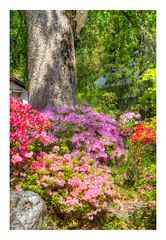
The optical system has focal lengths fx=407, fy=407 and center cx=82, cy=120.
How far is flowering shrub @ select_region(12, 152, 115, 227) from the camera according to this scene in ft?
14.4

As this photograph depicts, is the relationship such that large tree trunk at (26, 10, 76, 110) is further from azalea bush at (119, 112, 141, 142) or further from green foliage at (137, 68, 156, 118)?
green foliage at (137, 68, 156, 118)

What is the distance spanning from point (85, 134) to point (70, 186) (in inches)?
45.1

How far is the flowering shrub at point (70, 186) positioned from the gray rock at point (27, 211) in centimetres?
28

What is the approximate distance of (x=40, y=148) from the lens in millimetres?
5320

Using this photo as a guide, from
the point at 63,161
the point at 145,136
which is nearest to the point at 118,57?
the point at 145,136

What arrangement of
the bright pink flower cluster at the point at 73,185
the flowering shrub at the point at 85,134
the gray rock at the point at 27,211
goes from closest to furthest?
the gray rock at the point at 27,211 → the bright pink flower cluster at the point at 73,185 → the flowering shrub at the point at 85,134

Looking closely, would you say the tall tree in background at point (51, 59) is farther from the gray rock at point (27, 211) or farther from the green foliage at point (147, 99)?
the green foliage at point (147, 99)

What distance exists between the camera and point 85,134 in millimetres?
5504

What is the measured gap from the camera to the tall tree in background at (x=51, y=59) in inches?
248

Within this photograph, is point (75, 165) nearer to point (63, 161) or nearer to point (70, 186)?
point (63, 161)

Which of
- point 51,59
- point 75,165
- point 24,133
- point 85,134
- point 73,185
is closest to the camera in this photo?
point 73,185

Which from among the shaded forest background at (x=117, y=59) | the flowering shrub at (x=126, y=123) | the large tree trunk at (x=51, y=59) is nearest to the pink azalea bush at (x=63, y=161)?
the large tree trunk at (x=51, y=59)

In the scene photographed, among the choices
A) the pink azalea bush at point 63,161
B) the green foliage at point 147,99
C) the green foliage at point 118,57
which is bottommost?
the pink azalea bush at point 63,161

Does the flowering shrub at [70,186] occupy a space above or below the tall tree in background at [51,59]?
below
